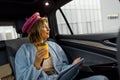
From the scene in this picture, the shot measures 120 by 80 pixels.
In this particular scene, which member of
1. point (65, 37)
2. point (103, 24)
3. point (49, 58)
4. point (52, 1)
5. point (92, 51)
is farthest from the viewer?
point (103, 24)

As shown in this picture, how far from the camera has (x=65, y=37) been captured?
2146mm

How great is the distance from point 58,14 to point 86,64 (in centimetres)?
70

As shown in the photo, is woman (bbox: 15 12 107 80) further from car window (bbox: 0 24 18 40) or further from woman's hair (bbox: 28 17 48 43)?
car window (bbox: 0 24 18 40)

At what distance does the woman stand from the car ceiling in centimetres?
34

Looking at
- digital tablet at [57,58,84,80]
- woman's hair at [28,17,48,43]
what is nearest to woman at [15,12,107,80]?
woman's hair at [28,17,48,43]

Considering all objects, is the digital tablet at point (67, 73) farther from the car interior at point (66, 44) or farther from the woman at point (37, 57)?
the car interior at point (66, 44)

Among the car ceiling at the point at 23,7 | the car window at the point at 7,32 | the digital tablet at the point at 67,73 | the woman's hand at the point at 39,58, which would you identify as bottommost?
the digital tablet at the point at 67,73

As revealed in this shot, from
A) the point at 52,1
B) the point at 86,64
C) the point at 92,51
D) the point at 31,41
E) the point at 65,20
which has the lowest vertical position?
the point at 86,64

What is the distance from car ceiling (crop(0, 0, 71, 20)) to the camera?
6.04ft

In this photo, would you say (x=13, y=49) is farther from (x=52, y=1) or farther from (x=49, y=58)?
(x=52, y=1)

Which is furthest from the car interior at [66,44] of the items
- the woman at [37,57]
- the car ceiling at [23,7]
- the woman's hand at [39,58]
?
the woman's hand at [39,58]

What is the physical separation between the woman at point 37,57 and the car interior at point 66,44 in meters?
0.15

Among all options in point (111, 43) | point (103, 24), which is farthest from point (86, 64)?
point (103, 24)

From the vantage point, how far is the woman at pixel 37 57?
4.97 ft
